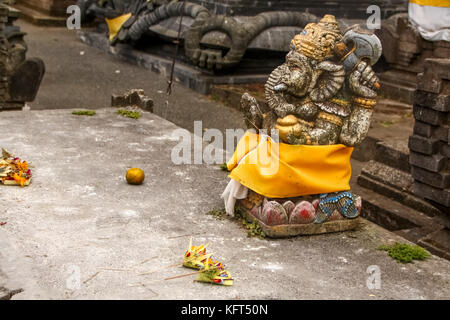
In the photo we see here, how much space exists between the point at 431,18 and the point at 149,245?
7.41 metres

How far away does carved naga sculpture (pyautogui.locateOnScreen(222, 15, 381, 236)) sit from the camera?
4.91 metres

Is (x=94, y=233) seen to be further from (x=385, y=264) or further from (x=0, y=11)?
(x=0, y=11)

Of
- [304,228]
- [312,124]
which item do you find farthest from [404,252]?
[312,124]

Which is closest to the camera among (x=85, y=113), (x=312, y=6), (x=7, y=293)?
(x=7, y=293)

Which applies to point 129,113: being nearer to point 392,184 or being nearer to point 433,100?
point 392,184

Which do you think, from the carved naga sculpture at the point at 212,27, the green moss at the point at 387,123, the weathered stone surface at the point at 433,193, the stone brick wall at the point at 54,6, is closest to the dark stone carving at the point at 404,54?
the green moss at the point at 387,123

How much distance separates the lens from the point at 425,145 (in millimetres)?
6465

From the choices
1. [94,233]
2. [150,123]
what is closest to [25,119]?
[150,123]

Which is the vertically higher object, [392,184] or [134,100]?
[134,100]

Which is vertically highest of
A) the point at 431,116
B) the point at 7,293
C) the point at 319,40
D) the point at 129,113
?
the point at 319,40

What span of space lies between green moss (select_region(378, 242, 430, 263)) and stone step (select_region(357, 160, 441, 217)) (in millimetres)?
2694

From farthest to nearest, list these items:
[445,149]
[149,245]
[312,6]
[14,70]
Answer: [312,6], [14,70], [445,149], [149,245]

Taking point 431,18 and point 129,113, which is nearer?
point 129,113

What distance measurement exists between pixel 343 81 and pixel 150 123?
3.28 metres
